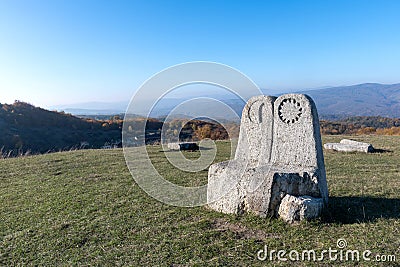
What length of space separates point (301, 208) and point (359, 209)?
1.50m

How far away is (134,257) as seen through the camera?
14.3 feet

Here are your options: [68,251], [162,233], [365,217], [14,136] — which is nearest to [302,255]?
[365,217]

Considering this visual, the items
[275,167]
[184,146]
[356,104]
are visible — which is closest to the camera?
[275,167]

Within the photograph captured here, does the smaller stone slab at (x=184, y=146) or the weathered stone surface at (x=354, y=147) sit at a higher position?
the smaller stone slab at (x=184, y=146)

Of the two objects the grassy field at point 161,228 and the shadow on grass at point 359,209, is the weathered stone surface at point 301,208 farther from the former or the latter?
the shadow on grass at point 359,209

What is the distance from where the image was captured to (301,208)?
5.07m

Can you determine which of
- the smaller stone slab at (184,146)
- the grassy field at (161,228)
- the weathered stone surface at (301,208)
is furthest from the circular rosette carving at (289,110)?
the smaller stone slab at (184,146)

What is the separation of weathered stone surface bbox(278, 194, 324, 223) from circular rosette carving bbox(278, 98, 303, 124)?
1795 millimetres

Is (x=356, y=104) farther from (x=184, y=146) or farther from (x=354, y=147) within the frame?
(x=184, y=146)

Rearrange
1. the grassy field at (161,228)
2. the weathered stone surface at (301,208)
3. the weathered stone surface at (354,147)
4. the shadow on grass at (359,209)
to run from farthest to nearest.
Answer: the weathered stone surface at (354,147), the shadow on grass at (359,209), the weathered stone surface at (301,208), the grassy field at (161,228)

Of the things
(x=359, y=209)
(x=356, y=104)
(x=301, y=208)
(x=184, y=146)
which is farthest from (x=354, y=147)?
(x=356, y=104)

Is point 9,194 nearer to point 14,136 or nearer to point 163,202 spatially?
point 163,202

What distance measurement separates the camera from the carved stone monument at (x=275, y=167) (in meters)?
5.38

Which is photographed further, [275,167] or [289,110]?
[289,110]
